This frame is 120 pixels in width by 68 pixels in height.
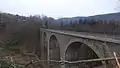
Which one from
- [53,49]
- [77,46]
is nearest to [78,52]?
[77,46]

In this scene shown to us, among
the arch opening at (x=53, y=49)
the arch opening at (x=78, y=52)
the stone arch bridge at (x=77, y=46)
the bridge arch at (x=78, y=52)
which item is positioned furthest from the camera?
the arch opening at (x=53, y=49)

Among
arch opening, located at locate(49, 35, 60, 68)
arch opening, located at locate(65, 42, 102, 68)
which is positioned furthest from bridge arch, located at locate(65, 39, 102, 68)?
arch opening, located at locate(49, 35, 60, 68)

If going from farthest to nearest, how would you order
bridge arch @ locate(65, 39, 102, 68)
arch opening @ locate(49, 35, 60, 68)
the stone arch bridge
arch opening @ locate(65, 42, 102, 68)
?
1. arch opening @ locate(49, 35, 60, 68)
2. arch opening @ locate(65, 42, 102, 68)
3. bridge arch @ locate(65, 39, 102, 68)
4. the stone arch bridge

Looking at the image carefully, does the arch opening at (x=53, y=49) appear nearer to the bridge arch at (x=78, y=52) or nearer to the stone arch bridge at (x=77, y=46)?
the stone arch bridge at (x=77, y=46)

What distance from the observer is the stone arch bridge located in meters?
11.7

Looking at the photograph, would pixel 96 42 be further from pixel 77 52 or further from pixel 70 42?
pixel 77 52

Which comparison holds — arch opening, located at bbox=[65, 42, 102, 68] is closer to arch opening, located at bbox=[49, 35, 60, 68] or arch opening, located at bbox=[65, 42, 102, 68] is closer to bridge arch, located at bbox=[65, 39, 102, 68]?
bridge arch, located at bbox=[65, 39, 102, 68]

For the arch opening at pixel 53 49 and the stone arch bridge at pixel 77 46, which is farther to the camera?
the arch opening at pixel 53 49

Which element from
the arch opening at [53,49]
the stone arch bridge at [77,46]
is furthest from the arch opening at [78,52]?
the arch opening at [53,49]

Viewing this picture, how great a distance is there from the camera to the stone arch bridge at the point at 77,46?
38.5ft

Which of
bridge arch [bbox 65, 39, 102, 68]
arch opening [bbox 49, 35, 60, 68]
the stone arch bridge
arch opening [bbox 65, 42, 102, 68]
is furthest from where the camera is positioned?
arch opening [bbox 49, 35, 60, 68]

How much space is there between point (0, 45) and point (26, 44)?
17.5 feet

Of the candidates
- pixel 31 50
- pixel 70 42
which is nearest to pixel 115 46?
pixel 70 42

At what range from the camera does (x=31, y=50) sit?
37.3 meters
